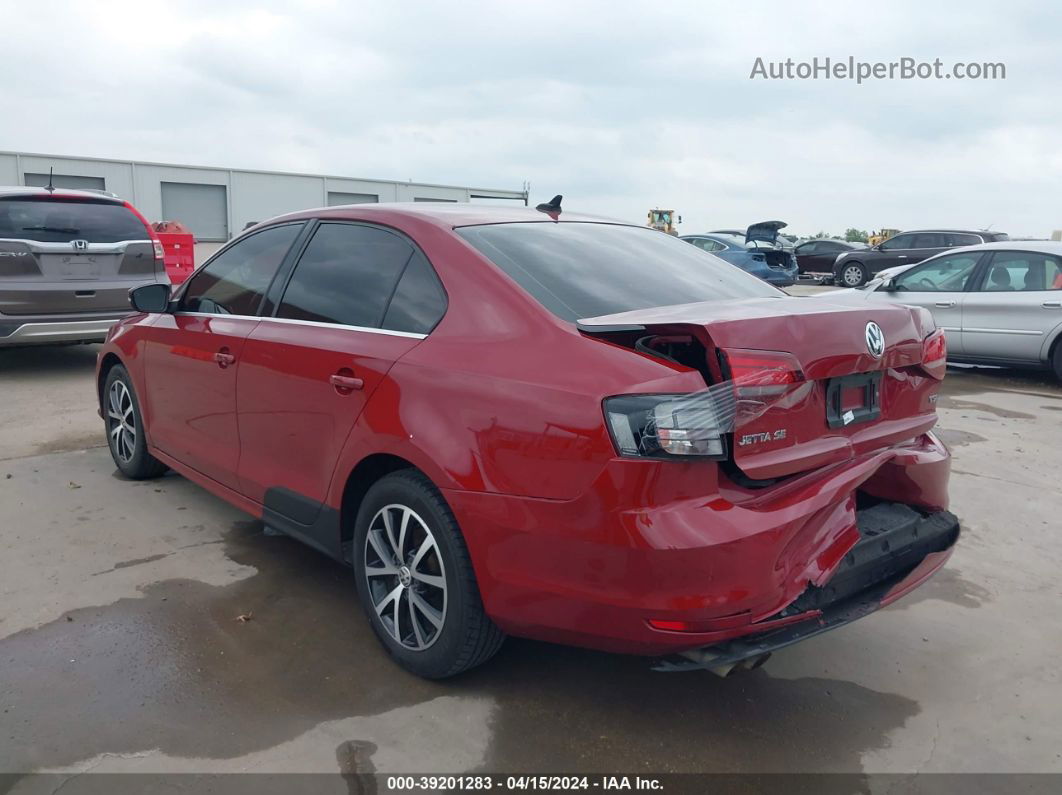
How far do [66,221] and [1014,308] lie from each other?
9333 millimetres

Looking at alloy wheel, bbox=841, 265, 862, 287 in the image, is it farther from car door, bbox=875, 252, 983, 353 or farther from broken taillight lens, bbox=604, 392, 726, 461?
broken taillight lens, bbox=604, 392, 726, 461

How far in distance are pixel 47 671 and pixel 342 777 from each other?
4.09 feet

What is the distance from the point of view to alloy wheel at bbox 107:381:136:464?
5.06m

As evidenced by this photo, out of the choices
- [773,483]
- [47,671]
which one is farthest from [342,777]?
[773,483]

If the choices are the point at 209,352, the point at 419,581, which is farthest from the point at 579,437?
the point at 209,352

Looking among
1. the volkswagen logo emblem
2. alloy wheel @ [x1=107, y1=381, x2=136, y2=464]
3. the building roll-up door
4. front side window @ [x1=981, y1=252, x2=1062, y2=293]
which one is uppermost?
the building roll-up door

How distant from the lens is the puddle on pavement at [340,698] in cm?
265

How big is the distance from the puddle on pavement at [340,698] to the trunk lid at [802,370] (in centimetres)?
90

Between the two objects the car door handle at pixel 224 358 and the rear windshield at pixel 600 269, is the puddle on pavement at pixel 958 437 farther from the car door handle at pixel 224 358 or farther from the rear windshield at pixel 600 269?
the car door handle at pixel 224 358

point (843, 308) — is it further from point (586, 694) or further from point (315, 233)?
point (315, 233)

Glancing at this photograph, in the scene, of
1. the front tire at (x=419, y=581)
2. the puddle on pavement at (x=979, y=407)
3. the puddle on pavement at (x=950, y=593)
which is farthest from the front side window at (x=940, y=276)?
the front tire at (x=419, y=581)

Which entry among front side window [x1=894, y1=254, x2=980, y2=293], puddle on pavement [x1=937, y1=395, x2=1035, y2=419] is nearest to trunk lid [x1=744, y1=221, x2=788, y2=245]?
front side window [x1=894, y1=254, x2=980, y2=293]

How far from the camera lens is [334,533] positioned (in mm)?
3312

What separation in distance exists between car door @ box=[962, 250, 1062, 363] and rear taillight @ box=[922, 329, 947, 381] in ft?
21.9
